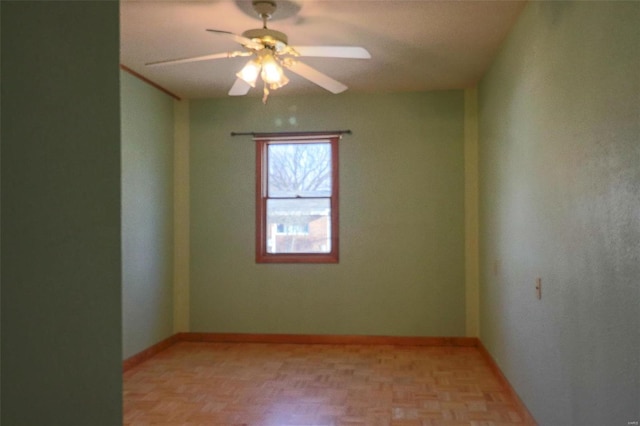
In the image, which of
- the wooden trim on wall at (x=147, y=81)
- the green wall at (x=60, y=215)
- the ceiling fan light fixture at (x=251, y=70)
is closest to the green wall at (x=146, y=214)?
the wooden trim on wall at (x=147, y=81)

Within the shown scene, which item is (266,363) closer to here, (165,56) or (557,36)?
(165,56)

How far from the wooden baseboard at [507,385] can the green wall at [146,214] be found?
2918 millimetres

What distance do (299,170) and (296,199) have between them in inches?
11.6

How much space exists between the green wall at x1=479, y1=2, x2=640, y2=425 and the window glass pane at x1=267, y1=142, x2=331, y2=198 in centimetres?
199

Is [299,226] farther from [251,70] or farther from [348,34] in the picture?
[251,70]

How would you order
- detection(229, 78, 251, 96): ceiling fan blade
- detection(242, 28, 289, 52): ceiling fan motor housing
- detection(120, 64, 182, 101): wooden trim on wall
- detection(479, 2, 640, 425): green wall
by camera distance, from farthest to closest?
detection(120, 64, 182, 101): wooden trim on wall < detection(229, 78, 251, 96): ceiling fan blade < detection(242, 28, 289, 52): ceiling fan motor housing < detection(479, 2, 640, 425): green wall

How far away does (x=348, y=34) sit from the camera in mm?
3541

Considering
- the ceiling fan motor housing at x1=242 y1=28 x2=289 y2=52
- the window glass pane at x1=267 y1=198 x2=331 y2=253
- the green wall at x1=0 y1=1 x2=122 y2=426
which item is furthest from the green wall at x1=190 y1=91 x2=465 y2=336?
the green wall at x1=0 y1=1 x2=122 y2=426

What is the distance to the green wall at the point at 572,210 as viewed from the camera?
170 cm

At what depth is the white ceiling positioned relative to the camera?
310 cm

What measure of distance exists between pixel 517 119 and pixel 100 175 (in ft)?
9.39

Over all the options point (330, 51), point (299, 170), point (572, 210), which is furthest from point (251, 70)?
point (299, 170)

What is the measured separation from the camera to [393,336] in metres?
5.18

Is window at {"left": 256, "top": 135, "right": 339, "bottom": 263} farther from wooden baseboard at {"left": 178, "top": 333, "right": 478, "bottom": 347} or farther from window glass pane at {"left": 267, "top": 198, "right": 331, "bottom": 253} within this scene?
wooden baseboard at {"left": 178, "top": 333, "right": 478, "bottom": 347}
